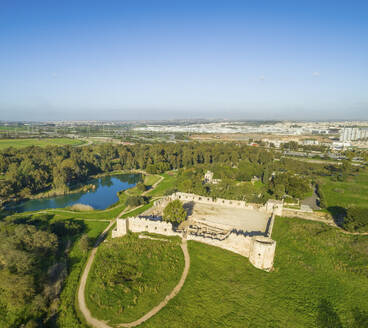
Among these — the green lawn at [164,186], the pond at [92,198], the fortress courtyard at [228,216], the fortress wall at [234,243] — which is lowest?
the pond at [92,198]

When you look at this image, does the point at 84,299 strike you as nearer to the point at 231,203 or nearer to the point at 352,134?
the point at 231,203

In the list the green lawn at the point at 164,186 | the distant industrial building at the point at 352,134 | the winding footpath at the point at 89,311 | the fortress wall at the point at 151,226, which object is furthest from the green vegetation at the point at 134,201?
the distant industrial building at the point at 352,134

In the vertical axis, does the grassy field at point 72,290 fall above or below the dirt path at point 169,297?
below

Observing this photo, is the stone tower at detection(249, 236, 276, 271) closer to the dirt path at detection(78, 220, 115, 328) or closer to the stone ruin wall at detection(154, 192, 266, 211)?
the stone ruin wall at detection(154, 192, 266, 211)

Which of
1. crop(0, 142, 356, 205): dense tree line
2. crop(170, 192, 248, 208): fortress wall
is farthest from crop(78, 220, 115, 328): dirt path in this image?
crop(0, 142, 356, 205): dense tree line

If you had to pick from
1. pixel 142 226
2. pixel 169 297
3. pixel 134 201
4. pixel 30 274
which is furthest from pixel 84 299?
pixel 134 201

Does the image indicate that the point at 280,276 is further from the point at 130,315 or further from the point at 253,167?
the point at 253,167

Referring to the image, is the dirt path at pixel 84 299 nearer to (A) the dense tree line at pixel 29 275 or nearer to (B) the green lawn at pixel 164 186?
(A) the dense tree line at pixel 29 275
